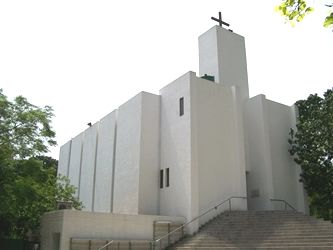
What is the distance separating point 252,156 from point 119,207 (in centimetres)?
904

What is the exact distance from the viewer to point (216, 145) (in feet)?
73.3

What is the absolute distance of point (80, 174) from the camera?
33.0 meters

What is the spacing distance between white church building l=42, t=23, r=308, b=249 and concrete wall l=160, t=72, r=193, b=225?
0.05 meters

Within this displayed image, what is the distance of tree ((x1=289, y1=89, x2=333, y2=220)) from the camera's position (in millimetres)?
22156

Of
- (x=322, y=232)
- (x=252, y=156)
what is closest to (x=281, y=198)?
(x=252, y=156)

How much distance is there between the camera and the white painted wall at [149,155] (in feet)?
74.0

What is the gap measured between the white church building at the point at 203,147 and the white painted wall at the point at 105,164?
76 millimetres

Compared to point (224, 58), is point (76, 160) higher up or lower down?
lower down

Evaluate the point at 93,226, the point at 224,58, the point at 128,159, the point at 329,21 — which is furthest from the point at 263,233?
the point at 329,21

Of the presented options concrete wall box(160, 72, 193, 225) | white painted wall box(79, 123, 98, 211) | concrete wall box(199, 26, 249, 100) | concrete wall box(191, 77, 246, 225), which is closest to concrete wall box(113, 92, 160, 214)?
concrete wall box(160, 72, 193, 225)

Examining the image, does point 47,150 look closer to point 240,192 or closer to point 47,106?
point 47,106

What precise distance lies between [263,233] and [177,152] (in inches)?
275

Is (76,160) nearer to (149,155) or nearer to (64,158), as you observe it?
(64,158)

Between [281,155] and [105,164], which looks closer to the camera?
[281,155]
